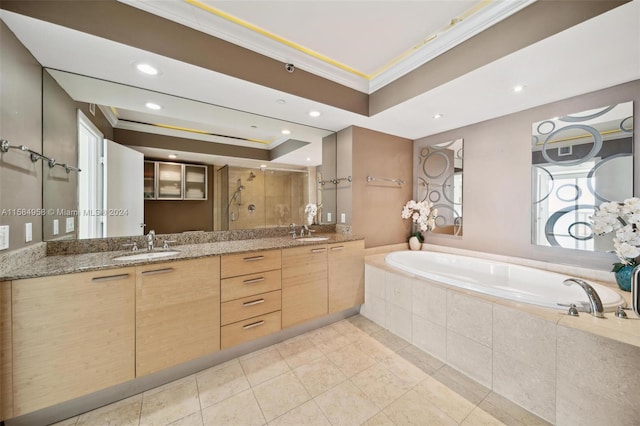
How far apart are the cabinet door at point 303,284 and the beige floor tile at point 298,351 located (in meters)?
0.18

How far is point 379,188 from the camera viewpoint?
2988 millimetres

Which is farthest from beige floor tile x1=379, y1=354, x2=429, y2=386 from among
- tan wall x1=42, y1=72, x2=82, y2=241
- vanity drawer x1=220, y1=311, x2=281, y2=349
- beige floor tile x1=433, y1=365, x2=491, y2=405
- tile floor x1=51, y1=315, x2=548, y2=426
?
tan wall x1=42, y1=72, x2=82, y2=241

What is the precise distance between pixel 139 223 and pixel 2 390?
1116 millimetres

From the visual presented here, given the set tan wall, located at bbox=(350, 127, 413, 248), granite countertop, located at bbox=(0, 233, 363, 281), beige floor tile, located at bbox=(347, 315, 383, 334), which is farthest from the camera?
tan wall, located at bbox=(350, 127, 413, 248)

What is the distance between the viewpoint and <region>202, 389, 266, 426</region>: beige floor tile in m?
1.34

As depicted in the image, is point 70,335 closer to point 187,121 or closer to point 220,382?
point 220,382

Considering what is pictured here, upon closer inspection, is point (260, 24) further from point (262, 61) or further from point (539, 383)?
point (539, 383)

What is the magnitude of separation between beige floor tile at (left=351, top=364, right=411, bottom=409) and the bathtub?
0.83 m

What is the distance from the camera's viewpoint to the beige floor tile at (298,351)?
1.88 meters

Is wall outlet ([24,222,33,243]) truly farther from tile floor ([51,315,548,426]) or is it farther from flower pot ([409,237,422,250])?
flower pot ([409,237,422,250])

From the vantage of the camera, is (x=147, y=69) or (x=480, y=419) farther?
(x=147, y=69)

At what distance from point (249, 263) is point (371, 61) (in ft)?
6.72

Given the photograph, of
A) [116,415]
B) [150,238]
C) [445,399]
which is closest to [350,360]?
[445,399]

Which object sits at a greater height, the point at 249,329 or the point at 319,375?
the point at 249,329
